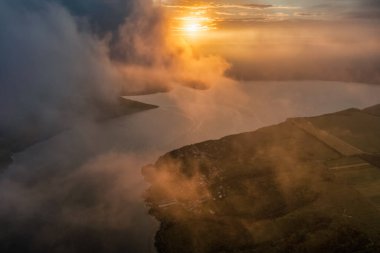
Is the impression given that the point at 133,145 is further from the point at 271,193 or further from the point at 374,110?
the point at 374,110

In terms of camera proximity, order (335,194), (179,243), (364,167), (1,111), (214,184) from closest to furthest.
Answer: (179,243), (335,194), (214,184), (364,167), (1,111)

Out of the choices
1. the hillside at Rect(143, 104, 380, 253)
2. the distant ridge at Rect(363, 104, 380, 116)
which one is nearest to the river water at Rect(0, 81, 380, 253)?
the hillside at Rect(143, 104, 380, 253)

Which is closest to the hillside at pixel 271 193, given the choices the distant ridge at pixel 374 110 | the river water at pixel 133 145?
the river water at pixel 133 145

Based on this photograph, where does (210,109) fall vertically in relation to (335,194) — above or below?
below

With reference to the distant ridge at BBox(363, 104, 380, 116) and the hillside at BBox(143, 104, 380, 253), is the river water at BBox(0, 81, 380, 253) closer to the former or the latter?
the hillside at BBox(143, 104, 380, 253)

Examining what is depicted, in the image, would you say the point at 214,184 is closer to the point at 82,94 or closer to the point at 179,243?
the point at 179,243

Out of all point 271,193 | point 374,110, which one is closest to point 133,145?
point 271,193

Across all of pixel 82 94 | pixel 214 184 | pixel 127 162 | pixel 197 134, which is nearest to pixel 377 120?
pixel 197 134

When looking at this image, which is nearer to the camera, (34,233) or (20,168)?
(34,233)
